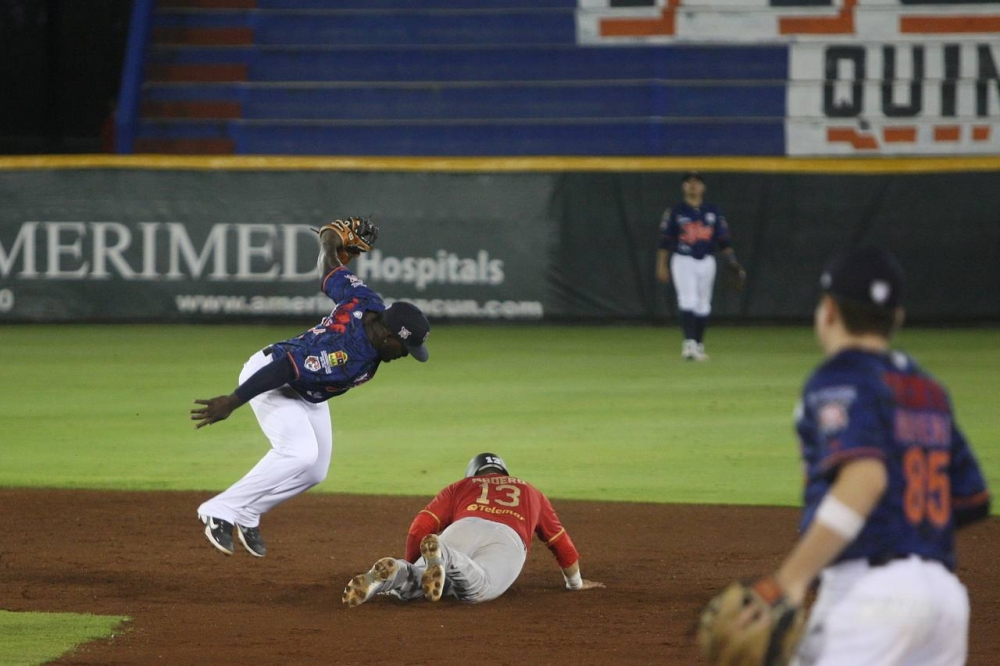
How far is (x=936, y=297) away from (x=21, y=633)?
49.2 ft

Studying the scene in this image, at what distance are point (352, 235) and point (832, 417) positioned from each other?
447 cm

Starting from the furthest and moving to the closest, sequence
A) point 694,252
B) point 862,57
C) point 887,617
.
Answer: point 862,57
point 694,252
point 887,617

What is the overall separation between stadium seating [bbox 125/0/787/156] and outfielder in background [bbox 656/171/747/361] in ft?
18.6

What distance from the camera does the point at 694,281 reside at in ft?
51.6

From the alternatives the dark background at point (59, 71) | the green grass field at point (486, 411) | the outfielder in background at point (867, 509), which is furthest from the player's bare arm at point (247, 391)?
the dark background at point (59, 71)

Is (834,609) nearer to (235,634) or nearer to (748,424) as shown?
(235,634)

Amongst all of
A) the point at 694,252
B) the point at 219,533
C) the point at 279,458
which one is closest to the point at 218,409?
the point at 279,458

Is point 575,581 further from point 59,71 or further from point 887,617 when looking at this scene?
point 59,71

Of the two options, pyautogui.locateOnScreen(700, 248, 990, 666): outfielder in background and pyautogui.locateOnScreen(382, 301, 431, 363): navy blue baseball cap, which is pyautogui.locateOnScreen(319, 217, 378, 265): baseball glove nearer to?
pyautogui.locateOnScreen(382, 301, 431, 363): navy blue baseball cap

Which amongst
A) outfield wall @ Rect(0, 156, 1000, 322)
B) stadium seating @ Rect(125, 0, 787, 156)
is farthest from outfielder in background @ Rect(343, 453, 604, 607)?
stadium seating @ Rect(125, 0, 787, 156)

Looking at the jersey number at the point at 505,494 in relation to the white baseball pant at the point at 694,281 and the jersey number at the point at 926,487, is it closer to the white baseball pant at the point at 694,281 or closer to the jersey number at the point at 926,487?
the jersey number at the point at 926,487

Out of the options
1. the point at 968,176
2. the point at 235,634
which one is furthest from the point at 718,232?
the point at 235,634

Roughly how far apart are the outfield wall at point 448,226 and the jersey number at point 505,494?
471 inches

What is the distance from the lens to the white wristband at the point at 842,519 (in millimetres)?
3057
